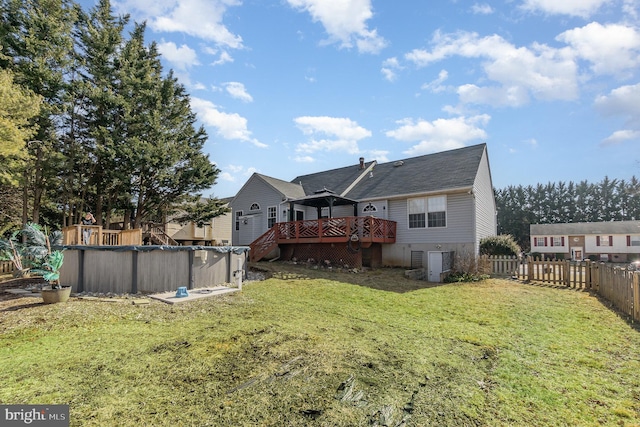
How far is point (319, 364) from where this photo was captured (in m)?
4.21

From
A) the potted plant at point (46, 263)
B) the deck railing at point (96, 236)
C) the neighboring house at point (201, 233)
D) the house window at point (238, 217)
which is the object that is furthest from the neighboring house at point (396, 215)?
the neighboring house at point (201, 233)

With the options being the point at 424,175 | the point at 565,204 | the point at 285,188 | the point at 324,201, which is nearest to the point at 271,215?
the point at 285,188

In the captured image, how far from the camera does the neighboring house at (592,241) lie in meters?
35.2

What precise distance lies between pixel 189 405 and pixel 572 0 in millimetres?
12465

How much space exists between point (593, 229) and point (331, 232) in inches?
1532

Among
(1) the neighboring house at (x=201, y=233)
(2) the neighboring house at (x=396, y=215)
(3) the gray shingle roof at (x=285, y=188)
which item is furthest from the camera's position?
(1) the neighboring house at (x=201, y=233)

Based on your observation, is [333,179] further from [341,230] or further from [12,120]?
[12,120]

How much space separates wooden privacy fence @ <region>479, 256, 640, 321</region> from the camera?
6.96m

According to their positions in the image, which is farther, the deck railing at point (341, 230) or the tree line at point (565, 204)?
the tree line at point (565, 204)

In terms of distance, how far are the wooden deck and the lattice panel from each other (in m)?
0.73

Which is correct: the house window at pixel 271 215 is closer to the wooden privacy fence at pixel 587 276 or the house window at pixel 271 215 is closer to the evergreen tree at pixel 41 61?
the evergreen tree at pixel 41 61

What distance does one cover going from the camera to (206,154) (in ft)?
67.5

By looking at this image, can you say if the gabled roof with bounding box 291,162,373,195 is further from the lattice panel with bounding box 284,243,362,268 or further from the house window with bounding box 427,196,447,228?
the house window with bounding box 427,196,447,228

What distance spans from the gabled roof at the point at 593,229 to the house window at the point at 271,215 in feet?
125
